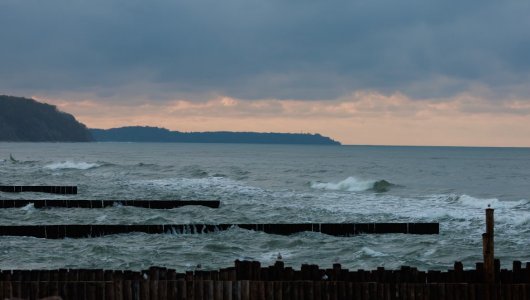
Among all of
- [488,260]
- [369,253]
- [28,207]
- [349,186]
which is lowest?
[349,186]

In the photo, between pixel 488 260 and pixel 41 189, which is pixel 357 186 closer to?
pixel 41 189

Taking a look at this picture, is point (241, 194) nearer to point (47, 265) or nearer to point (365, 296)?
point (47, 265)

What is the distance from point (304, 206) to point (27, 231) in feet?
63.2

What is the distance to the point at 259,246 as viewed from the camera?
24000 mm


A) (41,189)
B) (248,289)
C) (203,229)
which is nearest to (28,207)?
(203,229)

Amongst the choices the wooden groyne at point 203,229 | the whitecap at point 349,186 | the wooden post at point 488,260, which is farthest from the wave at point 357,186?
the wooden post at point 488,260

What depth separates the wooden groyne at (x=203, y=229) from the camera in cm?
2519

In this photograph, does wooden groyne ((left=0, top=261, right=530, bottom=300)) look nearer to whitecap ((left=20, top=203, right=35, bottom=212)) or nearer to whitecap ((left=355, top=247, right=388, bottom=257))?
whitecap ((left=355, top=247, right=388, bottom=257))

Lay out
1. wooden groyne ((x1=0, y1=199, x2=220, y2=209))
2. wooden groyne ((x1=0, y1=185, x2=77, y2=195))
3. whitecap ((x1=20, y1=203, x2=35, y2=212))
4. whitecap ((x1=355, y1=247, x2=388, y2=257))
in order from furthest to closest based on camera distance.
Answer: wooden groyne ((x1=0, y1=185, x2=77, y2=195)) → wooden groyne ((x1=0, y1=199, x2=220, y2=209)) → whitecap ((x1=20, y1=203, x2=35, y2=212)) → whitecap ((x1=355, y1=247, x2=388, y2=257))

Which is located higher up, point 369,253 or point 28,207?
point 28,207

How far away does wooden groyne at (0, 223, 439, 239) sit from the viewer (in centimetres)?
2519

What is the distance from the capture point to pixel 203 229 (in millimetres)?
26516

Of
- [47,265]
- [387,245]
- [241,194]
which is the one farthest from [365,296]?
[241,194]

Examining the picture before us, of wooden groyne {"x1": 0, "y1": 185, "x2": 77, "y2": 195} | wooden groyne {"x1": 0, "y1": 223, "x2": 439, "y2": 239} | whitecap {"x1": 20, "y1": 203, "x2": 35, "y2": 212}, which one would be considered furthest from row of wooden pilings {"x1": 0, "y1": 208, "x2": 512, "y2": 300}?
wooden groyne {"x1": 0, "y1": 185, "x2": 77, "y2": 195}
